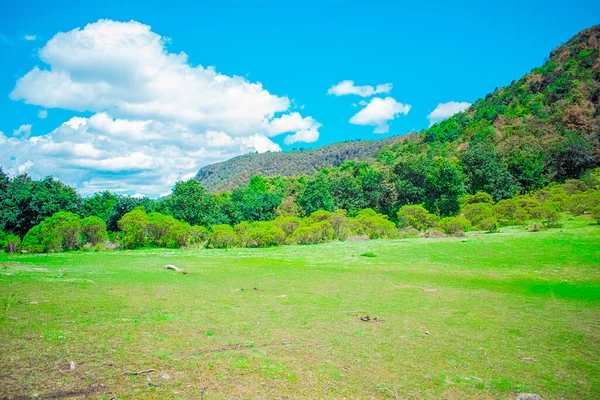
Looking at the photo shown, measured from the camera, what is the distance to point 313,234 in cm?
4416

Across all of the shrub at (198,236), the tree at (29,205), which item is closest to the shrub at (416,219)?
the shrub at (198,236)

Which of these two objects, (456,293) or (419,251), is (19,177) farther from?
(456,293)

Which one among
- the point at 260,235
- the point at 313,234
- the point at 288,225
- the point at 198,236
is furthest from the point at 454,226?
the point at 198,236

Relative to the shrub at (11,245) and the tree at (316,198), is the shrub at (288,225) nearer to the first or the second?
the tree at (316,198)

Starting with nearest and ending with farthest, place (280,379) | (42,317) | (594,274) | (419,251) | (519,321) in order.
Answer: (280,379) → (42,317) → (519,321) → (594,274) → (419,251)

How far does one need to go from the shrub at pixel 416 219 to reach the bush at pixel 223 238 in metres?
23.1

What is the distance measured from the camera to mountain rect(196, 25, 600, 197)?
6831cm

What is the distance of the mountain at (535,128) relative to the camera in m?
68.3

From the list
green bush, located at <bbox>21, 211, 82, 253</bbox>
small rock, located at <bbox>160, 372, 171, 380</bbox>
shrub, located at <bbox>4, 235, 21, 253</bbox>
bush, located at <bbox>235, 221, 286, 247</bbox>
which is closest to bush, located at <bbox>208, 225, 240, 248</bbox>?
bush, located at <bbox>235, 221, 286, 247</bbox>

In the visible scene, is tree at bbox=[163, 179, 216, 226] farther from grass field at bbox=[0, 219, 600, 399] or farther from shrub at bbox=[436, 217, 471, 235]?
grass field at bbox=[0, 219, 600, 399]

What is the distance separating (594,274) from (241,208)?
58.6m

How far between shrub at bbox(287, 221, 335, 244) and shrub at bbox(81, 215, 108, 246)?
21.7 m

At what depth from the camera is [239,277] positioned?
1900cm

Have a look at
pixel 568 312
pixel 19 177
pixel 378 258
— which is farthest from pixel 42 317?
pixel 19 177
